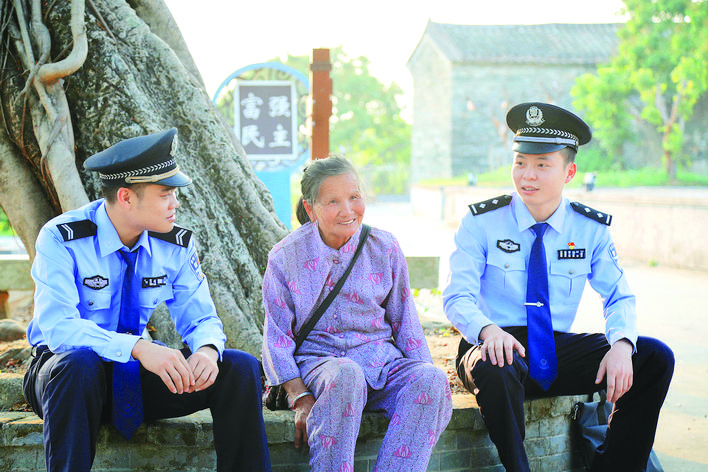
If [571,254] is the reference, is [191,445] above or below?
below

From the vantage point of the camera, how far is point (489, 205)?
3232 mm

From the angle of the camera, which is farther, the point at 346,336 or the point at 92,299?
the point at 346,336

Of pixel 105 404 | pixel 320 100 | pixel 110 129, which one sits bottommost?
pixel 105 404

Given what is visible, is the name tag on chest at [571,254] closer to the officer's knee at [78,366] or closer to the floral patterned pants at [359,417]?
the floral patterned pants at [359,417]

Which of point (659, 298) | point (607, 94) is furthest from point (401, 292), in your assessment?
point (607, 94)

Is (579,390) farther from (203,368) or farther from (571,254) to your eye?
(203,368)

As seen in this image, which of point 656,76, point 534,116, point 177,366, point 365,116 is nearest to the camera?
point 177,366

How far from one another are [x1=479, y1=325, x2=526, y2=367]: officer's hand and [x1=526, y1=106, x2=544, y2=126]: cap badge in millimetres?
909

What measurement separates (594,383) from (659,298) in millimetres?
6217

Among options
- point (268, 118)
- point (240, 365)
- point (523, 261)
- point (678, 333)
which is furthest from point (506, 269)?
point (268, 118)

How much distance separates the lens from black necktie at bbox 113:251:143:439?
8.39ft

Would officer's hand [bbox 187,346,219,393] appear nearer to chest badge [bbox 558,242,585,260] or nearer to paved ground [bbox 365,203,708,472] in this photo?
chest badge [bbox 558,242,585,260]

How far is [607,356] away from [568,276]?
40cm

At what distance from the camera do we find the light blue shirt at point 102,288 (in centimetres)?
249
